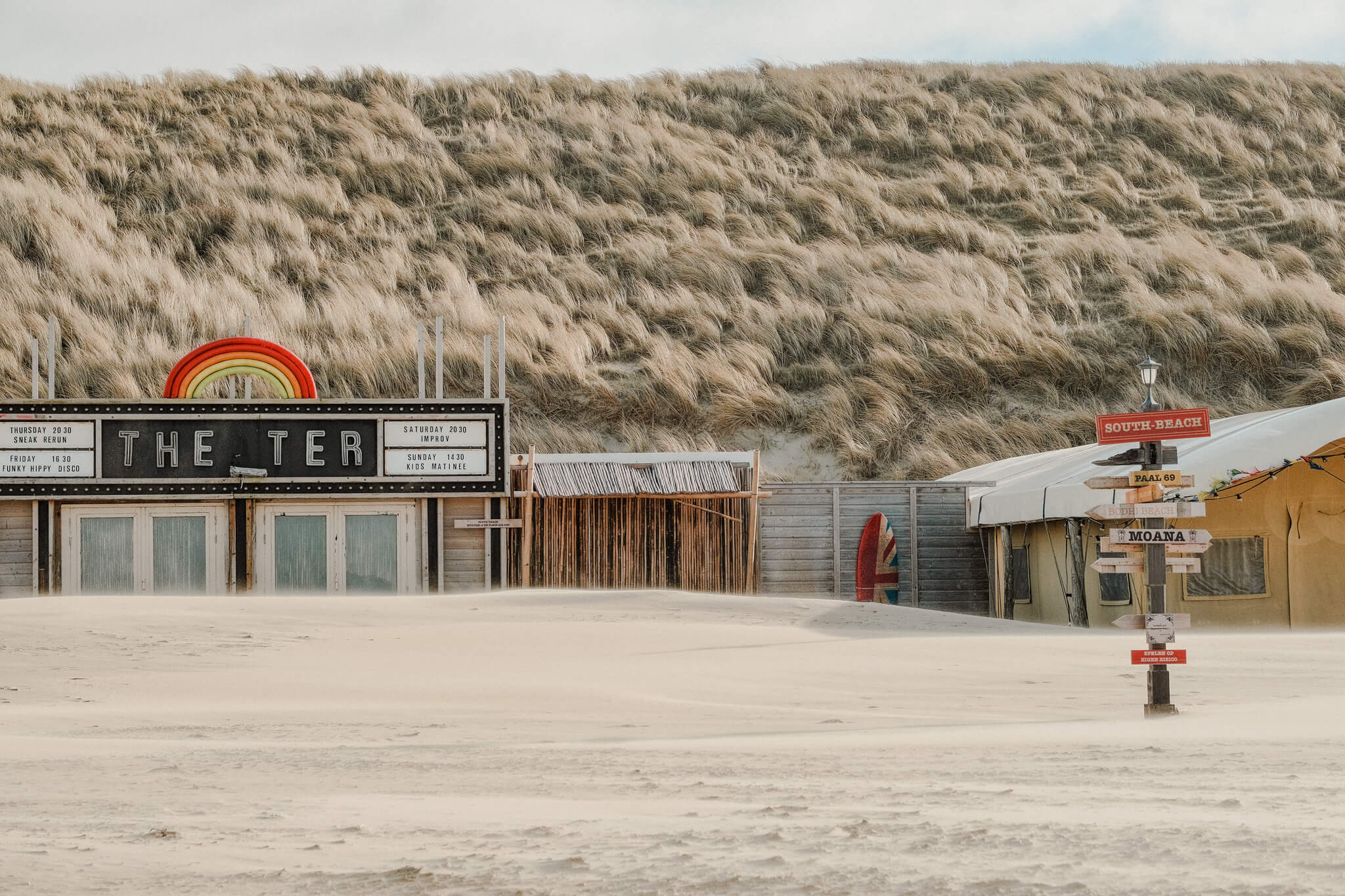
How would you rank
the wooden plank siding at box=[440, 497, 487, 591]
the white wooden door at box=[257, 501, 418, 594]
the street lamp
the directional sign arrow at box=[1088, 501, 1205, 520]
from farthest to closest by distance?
the wooden plank siding at box=[440, 497, 487, 591] < the white wooden door at box=[257, 501, 418, 594] < the street lamp < the directional sign arrow at box=[1088, 501, 1205, 520]

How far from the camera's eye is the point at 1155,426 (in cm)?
1134

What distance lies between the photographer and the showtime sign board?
11.2 metres

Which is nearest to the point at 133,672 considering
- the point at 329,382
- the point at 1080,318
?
the point at 329,382

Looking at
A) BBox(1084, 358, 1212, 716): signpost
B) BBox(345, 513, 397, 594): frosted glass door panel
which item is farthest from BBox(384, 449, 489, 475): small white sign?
BBox(1084, 358, 1212, 716): signpost

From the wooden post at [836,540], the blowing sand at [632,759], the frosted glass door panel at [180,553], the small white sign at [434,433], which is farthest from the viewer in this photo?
the wooden post at [836,540]

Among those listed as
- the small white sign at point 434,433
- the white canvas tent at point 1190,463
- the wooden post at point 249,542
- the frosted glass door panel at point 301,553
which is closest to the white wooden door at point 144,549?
the wooden post at point 249,542

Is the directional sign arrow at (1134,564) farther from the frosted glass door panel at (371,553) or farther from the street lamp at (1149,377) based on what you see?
the frosted glass door panel at (371,553)

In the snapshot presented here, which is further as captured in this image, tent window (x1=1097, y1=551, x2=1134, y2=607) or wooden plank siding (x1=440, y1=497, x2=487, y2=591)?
wooden plank siding (x1=440, y1=497, x2=487, y2=591)

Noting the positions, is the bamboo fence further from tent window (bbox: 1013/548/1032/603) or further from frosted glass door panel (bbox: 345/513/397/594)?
tent window (bbox: 1013/548/1032/603)

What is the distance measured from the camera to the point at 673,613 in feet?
61.4

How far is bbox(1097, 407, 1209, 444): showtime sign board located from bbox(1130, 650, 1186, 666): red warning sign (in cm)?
166

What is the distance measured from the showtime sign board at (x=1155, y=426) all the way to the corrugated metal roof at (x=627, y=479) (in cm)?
1140

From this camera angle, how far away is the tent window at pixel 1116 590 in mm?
20391

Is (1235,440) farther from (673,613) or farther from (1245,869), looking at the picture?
(1245,869)
